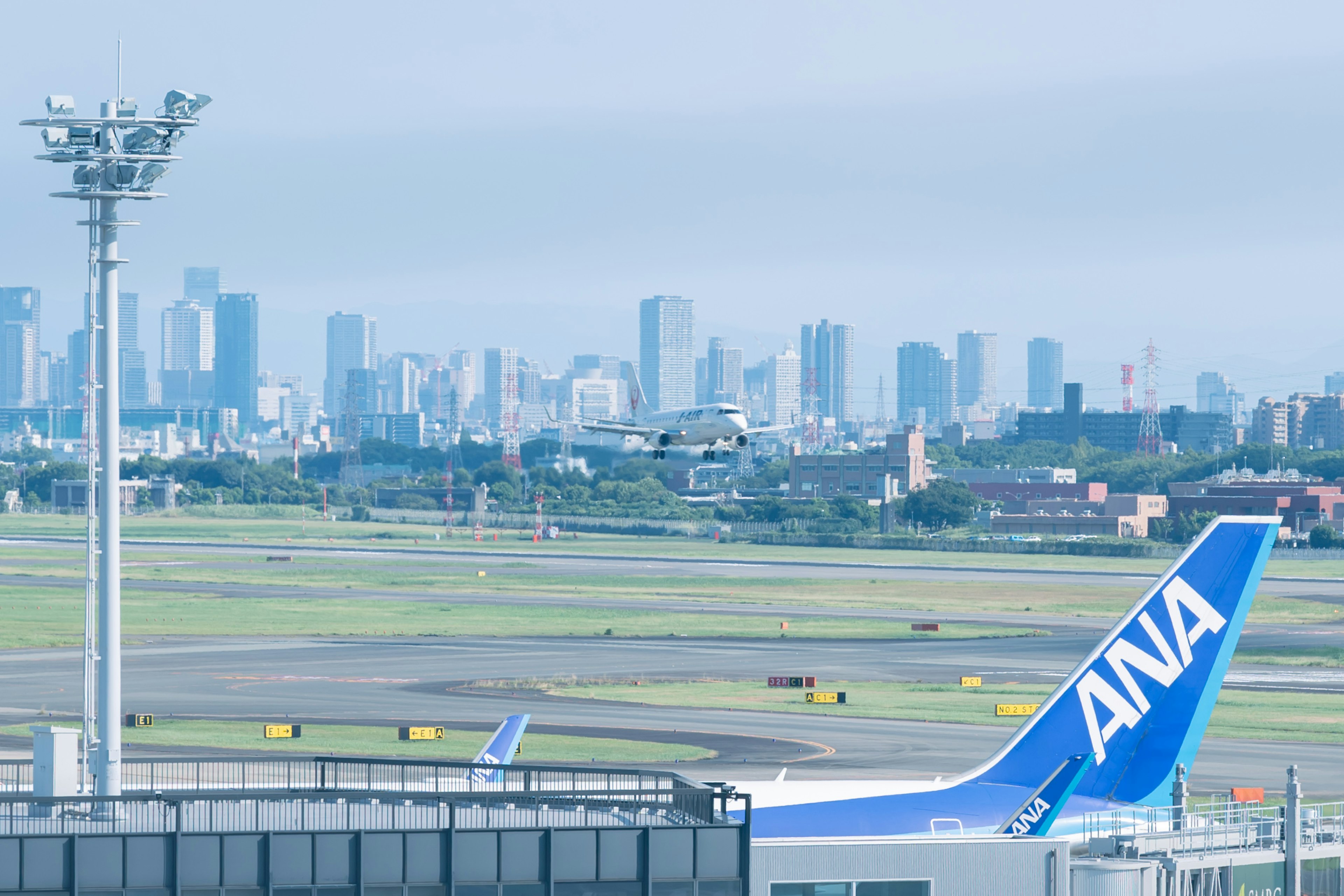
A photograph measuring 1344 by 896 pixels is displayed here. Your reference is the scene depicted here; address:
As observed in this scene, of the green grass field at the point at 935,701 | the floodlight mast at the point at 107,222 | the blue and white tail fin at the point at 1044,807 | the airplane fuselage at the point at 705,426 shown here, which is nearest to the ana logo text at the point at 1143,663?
the blue and white tail fin at the point at 1044,807

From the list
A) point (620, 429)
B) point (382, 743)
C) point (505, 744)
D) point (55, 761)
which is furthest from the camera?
point (620, 429)

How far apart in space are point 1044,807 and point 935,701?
5462 centimetres

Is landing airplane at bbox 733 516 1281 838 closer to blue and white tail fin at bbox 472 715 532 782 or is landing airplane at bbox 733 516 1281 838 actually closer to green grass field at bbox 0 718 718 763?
blue and white tail fin at bbox 472 715 532 782

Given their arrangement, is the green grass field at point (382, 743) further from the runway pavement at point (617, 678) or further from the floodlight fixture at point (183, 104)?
the floodlight fixture at point (183, 104)

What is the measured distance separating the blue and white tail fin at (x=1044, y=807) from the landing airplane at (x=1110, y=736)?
2 centimetres

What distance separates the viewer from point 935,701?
8344 cm

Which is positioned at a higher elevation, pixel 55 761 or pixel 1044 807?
pixel 55 761

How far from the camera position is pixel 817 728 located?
73438 mm

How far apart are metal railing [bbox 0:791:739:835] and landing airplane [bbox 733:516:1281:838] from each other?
3.60 metres

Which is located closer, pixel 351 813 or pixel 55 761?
pixel 351 813

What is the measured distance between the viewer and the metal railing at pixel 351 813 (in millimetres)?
25156

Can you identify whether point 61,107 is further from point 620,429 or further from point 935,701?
point 620,429

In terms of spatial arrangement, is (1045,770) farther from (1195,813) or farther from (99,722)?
(99,722)

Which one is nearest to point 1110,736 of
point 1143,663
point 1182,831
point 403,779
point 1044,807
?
point 1143,663
